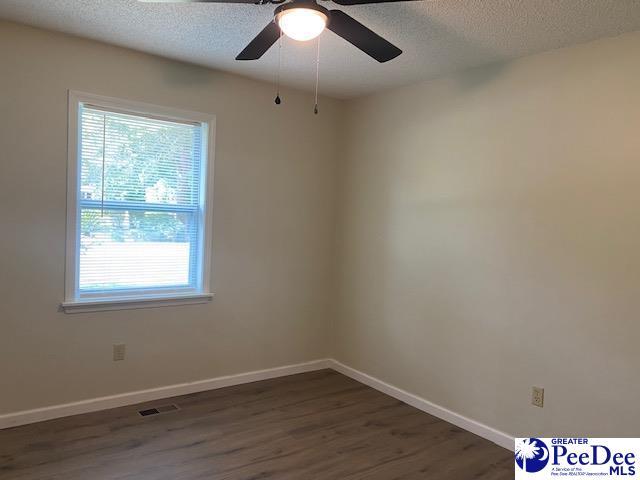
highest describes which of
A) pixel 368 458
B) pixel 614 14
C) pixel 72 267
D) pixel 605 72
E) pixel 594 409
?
pixel 614 14

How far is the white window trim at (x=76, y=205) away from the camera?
120 inches

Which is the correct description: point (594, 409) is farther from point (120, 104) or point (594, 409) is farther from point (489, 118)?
point (120, 104)

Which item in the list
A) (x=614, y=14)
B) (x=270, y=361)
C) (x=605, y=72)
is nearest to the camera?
(x=614, y=14)

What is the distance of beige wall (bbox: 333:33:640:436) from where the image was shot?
8.35 feet

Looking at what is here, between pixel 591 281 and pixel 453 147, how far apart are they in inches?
51.0

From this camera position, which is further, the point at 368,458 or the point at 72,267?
the point at 72,267

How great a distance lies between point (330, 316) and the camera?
4.43 meters

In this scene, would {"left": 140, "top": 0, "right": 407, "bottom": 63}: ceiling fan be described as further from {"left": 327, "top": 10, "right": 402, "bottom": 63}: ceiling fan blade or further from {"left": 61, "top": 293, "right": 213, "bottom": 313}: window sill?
{"left": 61, "top": 293, "right": 213, "bottom": 313}: window sill

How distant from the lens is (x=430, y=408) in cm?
348

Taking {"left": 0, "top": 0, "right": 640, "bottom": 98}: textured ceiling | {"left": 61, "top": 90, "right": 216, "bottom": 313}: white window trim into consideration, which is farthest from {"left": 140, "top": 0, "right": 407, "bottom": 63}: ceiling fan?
{"left": 61, "top": 90, "right": 216, "bottom": 313}: white window trim

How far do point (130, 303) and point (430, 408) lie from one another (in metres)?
2.32

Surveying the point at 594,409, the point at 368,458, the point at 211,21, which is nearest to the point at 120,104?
the point at 211,21

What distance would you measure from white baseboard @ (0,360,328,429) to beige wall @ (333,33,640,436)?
0.67 metres

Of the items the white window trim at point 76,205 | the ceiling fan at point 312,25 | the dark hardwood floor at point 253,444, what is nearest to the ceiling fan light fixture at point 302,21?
the ceiling fan at point 312,25
